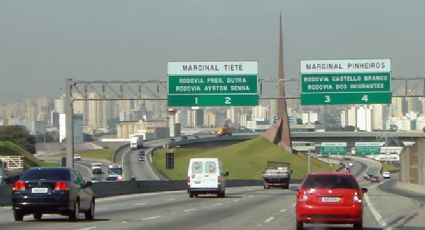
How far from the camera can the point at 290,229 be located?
84.1 ft

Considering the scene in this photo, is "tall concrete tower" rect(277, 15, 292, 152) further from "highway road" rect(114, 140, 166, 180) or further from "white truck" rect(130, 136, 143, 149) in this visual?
"white truck" rect(130, 136, 143, 149)

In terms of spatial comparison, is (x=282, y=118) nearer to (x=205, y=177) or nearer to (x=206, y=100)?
(x=206, y=100)

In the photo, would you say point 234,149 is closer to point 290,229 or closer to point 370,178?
point 370,178

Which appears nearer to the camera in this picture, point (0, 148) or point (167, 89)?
point (167, 89)

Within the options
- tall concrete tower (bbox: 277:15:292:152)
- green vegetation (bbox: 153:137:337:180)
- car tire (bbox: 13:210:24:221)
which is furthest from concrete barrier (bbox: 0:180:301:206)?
green vegetation (bbox: 153:137:337:180)

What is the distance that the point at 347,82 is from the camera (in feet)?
189

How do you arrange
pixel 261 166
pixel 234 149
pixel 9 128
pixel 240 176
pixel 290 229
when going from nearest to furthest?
pixel 290 229, pixel 240 176, pixel 261 166, pixel 234 149, pixel 9 128

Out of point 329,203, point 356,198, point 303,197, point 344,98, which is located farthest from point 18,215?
point 344,98

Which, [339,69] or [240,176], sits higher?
[339,69]

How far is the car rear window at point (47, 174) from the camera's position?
27453 millimetres

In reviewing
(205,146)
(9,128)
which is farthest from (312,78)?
(9,128)

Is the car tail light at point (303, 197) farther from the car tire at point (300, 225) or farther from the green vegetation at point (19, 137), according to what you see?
the green vegetation at point (19, 137)

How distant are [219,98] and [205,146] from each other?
4747 inches

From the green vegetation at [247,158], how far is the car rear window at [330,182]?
364 feet
